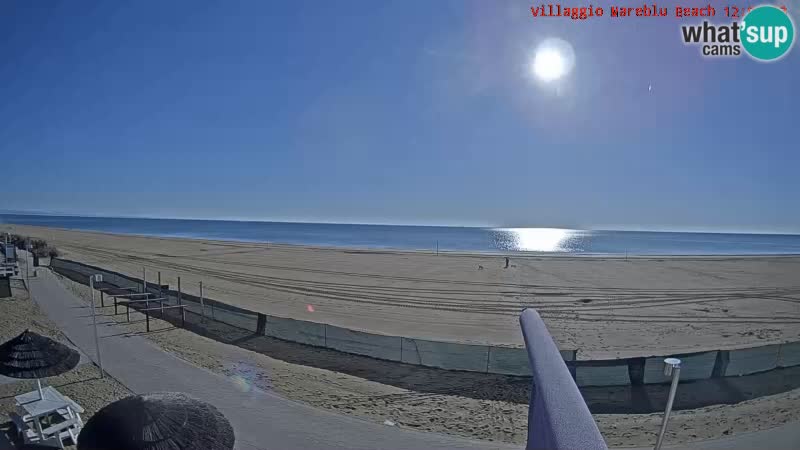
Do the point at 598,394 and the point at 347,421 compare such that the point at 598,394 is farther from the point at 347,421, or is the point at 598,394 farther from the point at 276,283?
the point at 276,283

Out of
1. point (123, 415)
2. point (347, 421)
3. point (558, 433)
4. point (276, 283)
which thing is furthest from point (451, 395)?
point (276, 283)

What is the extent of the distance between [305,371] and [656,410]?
8411 mm

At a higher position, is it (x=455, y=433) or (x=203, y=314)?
(x=203, y=314)

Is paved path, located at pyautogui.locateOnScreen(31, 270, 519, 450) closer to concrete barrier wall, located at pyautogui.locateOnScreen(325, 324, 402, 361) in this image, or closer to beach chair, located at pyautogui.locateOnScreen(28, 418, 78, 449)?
beach chair, located at pyautogui.locateOnScreen(28, 418, 78, 449)

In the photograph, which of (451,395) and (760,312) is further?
(760,312)

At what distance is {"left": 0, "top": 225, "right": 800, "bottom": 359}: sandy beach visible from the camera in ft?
45.6

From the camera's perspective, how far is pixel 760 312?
715 inches

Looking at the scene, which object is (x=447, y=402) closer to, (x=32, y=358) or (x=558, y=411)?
(x=558, y=411)

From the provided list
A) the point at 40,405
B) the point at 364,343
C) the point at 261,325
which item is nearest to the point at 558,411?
the point at 40,405

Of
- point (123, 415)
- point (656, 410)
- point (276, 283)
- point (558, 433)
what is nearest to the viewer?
point (558, 433)

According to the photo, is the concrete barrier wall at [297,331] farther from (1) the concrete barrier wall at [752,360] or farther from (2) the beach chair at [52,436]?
(1) the concrete barrier wall at [752,360]

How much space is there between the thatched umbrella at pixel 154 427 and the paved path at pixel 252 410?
232 cm

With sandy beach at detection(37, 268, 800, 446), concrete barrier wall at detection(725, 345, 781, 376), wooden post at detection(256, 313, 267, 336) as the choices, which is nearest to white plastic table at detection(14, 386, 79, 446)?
sandy beach at detection(37, 268, 800, 446)

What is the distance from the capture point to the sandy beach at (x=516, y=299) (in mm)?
13906
